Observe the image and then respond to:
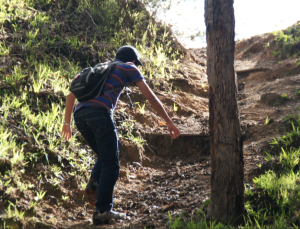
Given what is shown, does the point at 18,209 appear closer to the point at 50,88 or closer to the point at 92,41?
the point at 50,88

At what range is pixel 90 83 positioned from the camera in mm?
2920

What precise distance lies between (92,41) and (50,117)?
3756mm

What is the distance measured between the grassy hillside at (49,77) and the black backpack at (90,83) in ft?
3.92

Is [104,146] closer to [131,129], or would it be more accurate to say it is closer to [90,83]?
[90,83]

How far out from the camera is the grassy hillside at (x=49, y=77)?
10.2 feet

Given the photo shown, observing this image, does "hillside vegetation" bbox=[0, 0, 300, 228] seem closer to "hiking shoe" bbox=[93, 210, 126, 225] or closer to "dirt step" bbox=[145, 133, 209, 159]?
"dirt step" bbox=[145, 133, 209, 159]

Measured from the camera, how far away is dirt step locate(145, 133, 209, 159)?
17.5 ft

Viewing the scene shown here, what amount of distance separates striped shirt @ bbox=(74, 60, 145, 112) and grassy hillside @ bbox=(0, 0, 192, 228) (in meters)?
1.13

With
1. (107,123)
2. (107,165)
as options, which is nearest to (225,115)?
(107,123)

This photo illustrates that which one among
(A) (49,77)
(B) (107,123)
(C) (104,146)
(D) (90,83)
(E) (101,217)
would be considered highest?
(A) (49,77)

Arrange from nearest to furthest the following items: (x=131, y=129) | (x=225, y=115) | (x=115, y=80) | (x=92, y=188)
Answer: (x=225, y=115), (x=115, y=80), (x=92, y=188), (x=131, y=129)

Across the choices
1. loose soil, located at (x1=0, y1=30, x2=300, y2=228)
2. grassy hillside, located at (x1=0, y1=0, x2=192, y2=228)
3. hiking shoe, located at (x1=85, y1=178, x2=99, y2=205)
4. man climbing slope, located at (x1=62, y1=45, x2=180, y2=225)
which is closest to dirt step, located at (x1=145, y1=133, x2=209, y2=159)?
loose soil, located at (x1=0, y1=30, x2=300, y2=228)

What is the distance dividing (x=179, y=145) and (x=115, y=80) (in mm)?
2841

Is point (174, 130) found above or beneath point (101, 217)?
above
